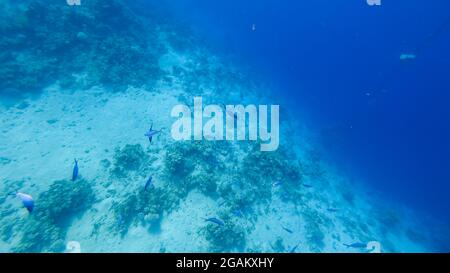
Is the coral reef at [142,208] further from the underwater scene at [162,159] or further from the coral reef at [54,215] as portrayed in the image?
the coral reef at [54,215]

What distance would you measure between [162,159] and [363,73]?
91521 mm

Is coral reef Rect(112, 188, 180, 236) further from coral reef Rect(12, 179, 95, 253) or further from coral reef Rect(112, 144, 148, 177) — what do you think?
coral reef Rect(112, 144, 148, 177)

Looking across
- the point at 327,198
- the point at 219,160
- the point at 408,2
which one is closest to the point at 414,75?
the point at 408,2

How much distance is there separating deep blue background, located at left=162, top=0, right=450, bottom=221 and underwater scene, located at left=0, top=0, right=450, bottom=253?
0.99 metres

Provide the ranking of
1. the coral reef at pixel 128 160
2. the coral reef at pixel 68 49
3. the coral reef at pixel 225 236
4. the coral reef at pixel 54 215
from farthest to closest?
the coral reef at pixel 68 49 → the coral reef at pixel 128 160 → the coral reef at pixel 225 236 → the coral reef at pixel 54 215

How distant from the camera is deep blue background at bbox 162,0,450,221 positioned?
29078 millimetres

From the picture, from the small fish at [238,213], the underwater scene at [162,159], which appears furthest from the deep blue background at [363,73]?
the small fish at [238,213]

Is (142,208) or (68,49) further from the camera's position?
(68,49)

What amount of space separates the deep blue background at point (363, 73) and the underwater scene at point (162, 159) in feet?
3.26

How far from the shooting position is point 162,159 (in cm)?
1106

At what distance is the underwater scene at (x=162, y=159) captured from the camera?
8.52 m

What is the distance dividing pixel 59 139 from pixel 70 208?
400cm

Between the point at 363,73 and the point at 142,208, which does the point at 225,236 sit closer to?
the point at 142,208

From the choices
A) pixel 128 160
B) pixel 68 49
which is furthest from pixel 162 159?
pixel 68 49
